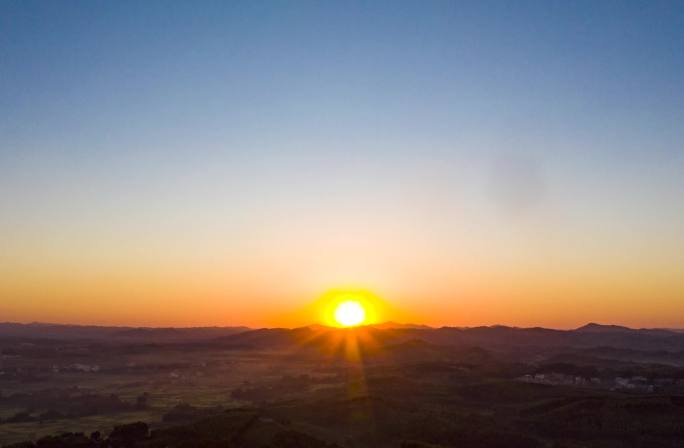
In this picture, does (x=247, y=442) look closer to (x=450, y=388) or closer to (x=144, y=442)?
(x=144, y=442)

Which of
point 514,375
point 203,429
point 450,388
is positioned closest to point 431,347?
point 514,375

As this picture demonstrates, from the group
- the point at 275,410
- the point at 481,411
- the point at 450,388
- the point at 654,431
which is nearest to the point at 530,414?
the point at 481,411

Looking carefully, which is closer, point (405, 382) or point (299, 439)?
point (299, 439)

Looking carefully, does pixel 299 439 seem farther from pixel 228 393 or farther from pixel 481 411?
pixel 228 393

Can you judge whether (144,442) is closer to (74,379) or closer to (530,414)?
(530,414)

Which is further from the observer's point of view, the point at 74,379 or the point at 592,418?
the point at 74,379

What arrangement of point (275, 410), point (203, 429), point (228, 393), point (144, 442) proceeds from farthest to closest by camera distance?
point (228, 393) → point (275, 410) → point (203, 429) → point (144, 442)

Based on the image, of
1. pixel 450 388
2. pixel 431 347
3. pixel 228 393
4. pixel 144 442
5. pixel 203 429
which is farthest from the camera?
pixel 431 347

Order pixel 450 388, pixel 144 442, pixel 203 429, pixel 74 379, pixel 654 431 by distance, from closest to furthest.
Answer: pixel 144 442, pixel 203 429, pixel 654 431, pixel 450 388, pixel 74 379

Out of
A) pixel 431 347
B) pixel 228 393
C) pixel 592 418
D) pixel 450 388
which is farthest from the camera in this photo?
pixel 431 347
